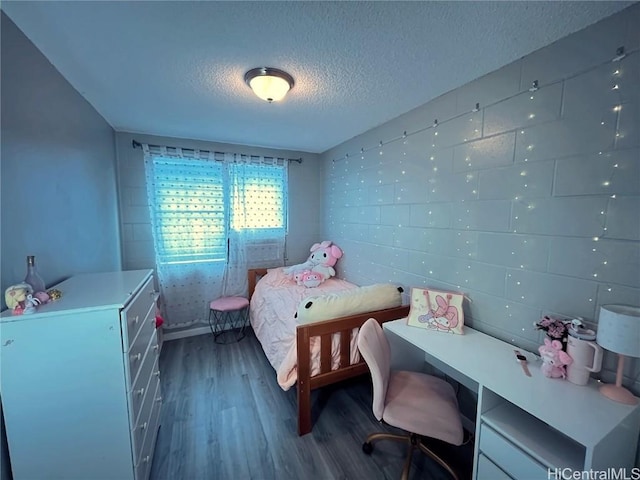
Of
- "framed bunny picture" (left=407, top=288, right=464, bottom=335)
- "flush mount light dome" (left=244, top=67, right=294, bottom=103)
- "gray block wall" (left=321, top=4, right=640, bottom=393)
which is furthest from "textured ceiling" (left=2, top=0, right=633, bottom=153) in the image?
"framed bunny picture" (left=407, top=288, right=464, bottom=335)

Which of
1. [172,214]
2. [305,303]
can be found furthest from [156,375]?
[172,214]

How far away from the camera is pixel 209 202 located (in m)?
3.06

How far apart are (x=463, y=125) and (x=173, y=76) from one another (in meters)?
1.90

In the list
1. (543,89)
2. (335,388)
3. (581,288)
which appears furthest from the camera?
(335,388)

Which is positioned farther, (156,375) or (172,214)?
(172,214)

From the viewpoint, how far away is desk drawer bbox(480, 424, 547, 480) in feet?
3.21

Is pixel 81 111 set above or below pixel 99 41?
below

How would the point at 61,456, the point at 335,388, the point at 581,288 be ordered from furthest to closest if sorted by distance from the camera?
the point at 335,388 → the point at 581,288 → the point at 61,456

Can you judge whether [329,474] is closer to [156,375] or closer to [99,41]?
[156,375]

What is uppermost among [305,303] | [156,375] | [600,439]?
[305,303]

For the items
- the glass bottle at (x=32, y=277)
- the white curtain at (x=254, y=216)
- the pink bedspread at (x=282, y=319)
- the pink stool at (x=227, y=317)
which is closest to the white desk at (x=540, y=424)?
the pink bedspread at (x=282, y=319)

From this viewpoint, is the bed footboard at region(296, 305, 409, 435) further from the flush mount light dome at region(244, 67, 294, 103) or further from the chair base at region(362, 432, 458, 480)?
the flush mount light dome at region(244, 67, 294, 103)

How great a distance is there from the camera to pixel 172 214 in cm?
291

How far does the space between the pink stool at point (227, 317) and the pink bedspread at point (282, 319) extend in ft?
0.65
